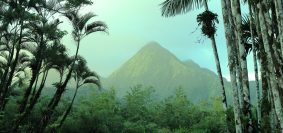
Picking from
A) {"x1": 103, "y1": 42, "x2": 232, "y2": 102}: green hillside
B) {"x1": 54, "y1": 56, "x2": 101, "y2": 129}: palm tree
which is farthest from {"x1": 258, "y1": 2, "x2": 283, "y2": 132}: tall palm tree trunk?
{"x1": 103, "y1": 42, "x2": 232, "y2": 102}: green hillside

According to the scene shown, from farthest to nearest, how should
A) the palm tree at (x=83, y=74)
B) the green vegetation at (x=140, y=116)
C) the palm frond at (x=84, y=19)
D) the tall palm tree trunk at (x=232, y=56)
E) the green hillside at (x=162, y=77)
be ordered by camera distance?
the green hillside at (x=162, y=77) → the green vegetation at (x=140, y=116) → the palm tree at (x=83, y=74) → the palm frond at (x=84, y=19) → the tall palm tree trunk at (x=232, y=56)

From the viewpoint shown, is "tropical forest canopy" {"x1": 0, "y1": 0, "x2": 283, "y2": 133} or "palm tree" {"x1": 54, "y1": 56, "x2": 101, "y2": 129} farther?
"palm tree" {"x1": 54, "y1": 56, "x2": 101, "y2": 129}

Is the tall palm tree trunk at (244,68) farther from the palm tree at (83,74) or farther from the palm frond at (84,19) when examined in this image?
the palm tree at (83,74)

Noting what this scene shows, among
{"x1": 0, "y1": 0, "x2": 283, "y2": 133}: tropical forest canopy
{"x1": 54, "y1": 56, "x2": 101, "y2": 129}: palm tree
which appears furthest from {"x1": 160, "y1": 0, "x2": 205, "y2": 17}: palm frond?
{"x1": 54, "y1": 56, "x2": 101, "y2": 129}: palm tree

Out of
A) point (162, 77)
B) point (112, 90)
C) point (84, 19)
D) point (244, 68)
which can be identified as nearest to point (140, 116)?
point (112, 90)

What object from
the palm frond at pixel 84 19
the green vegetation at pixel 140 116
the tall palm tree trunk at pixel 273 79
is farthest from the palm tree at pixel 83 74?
the tall palm tree trunk at pixel 273 79

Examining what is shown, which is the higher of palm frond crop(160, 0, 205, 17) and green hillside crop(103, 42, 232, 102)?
green hillside crop(103, 42, 232, 102)

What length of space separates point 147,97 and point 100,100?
233 inches

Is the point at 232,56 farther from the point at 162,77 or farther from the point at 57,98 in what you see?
the point at 162,77

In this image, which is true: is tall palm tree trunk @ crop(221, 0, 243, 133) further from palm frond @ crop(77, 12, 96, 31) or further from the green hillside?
the green hillside

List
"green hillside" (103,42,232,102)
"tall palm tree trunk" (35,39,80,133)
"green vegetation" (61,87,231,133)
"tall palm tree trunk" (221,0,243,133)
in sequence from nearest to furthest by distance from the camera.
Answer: "tall palm tree trunk" (221,0,243,133) → "tall palm tree trunk" (35,39,80,133) → "green vegetation" (61,87,231,133) → "green hillside" (103,42,232,102)

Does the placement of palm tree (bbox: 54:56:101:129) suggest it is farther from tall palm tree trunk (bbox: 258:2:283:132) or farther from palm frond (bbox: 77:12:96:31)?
tall palm tree trunk (bbox: 258:2:283:132)

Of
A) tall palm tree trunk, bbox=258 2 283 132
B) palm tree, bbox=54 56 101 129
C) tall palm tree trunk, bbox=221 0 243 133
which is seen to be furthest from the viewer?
palm tree, bbox=54 56 101 129

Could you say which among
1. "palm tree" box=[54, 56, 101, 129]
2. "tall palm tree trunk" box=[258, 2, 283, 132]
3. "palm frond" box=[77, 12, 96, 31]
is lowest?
"tall palm tree trunk" box=[258, 2, 283, 132]
